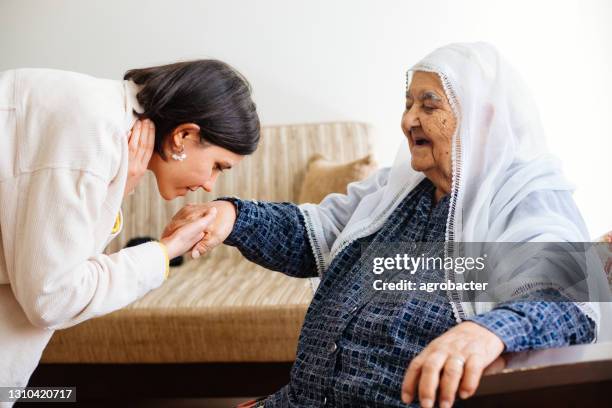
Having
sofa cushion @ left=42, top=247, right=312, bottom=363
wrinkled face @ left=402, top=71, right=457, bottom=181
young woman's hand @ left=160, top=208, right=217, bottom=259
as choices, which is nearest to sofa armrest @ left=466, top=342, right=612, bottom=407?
wrinkled face @ left=402, top=71, right=457, bottom=181

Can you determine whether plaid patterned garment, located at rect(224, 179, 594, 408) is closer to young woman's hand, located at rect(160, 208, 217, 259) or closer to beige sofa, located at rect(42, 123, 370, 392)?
young woman's hand, located at rect(160, 208, 217, 259)

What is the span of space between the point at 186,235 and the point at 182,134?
22 cm

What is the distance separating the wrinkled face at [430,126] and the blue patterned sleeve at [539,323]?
446mm

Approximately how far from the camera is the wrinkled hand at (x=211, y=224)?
1490 millimetres

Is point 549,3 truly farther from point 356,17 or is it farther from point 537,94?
point 356,17

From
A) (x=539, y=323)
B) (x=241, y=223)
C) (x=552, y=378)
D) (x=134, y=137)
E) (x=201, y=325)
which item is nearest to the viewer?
(x=552, y=378)

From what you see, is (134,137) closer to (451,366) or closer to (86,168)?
(86,168)

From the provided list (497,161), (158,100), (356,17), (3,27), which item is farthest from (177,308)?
(3,27)

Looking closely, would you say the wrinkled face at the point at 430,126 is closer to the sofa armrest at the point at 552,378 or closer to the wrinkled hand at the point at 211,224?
the wrinkled hand at the point at 211,224

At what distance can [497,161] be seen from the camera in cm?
137

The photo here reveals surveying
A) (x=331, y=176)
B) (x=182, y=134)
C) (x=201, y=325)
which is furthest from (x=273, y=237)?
(x=331, y=176)

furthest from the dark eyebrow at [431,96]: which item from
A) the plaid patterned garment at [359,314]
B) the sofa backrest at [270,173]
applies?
the sofa backrest at [270,173]

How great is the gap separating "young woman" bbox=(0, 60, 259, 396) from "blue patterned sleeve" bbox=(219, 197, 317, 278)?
4.9 inches

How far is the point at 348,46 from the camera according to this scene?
344 cm
